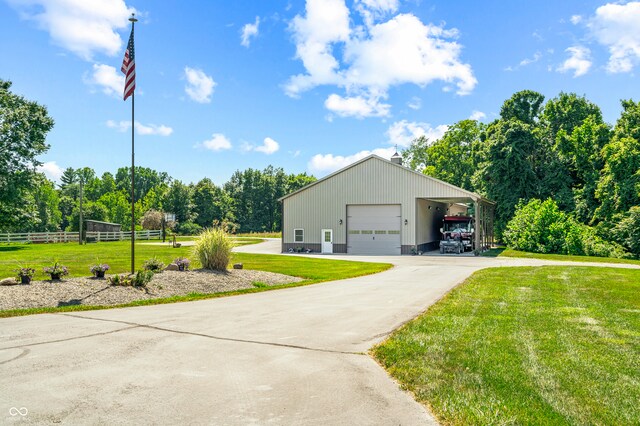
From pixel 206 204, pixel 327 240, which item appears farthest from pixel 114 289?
pixel 206 204

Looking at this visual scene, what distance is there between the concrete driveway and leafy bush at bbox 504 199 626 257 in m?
25.5

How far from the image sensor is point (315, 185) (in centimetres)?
3475

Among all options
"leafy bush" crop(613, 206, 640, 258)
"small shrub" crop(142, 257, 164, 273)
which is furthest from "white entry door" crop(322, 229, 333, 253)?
"leafy bush" crop(613, 206, 640, 258)

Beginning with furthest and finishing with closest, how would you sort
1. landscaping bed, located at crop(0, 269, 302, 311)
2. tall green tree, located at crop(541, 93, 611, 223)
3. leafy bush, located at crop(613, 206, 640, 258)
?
tall green tree, located at crop(541, 93, 611, 223) → leafy bush, located at crop(613, 206, 640, 258) → landscaping bed, located at crop(0, 269, 302, 311)

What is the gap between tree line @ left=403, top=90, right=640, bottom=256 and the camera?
34906 mm

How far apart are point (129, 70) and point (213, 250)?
236 inches

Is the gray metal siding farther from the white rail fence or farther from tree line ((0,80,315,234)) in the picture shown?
the white rail fence

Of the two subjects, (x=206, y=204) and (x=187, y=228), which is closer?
(x=187, y=228)

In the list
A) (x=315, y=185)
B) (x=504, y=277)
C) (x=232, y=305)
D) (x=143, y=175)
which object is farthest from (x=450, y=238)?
(x=143, y=175)

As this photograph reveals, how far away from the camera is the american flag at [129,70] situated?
13.1 m

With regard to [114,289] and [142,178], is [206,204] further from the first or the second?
[114,289]

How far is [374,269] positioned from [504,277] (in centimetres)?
544

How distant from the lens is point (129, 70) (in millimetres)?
13195

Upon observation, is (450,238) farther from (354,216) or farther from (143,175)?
(143,175)
